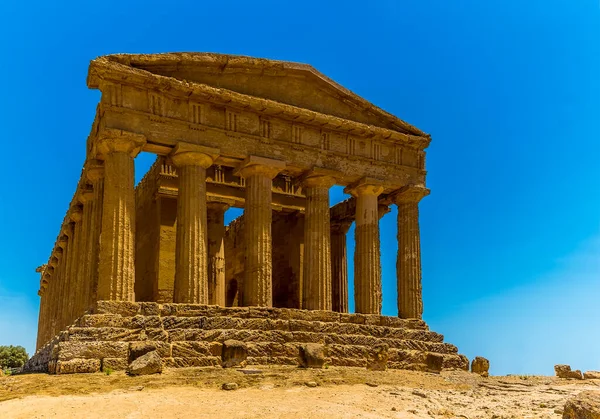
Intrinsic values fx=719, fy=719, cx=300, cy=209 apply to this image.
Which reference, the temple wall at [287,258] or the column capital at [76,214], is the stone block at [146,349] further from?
the temple wall at [287,258]

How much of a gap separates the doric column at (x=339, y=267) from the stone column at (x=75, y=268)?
397 inches

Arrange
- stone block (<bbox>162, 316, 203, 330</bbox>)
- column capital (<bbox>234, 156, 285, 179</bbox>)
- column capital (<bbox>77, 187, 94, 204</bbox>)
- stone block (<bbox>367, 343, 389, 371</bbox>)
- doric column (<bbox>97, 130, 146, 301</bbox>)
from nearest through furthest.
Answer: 1. stone block (<bbox>162, 316, 203, 330</bbox>)
2. stone block (<bbox>367, 343, 389, 371</bbox>)
3. doric column (<bbox>97, 130, 146, 301</bbox>)
4. column capital (<bbox>234, 156, 285, 179</bbox>)
5. column capital (<bbox>77, 187, 94, 204</bbox>)

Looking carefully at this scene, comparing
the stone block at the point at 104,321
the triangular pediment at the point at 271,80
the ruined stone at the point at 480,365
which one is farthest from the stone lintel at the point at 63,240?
the ruined stone at the point at 480,365

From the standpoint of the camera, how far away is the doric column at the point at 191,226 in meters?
21.4

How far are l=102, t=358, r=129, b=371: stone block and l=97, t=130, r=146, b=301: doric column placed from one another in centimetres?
300

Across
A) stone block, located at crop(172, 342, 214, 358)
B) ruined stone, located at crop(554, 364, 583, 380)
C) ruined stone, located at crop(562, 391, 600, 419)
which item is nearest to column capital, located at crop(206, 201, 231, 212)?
Result: stone block, located at crop(172, 342, 214, 358)

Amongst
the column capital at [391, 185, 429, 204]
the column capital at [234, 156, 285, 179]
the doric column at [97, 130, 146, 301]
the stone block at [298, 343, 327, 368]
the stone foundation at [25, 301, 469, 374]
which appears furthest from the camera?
the column capital at [391, 185, 429, 204]

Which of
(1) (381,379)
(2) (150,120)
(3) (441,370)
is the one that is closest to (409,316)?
(3) (441,370)

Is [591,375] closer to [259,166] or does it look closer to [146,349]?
[259,166]

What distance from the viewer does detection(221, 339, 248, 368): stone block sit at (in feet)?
59.4

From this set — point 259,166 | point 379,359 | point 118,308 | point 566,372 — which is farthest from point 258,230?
point 566,372

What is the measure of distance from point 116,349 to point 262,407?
19.8 feet

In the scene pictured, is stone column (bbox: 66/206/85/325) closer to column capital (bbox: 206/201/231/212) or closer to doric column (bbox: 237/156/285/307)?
column capital (bbox: 206/201/231/212)

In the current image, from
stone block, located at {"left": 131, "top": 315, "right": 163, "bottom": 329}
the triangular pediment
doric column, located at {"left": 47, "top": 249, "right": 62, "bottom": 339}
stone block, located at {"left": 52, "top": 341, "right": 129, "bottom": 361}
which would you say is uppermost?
the triangular pediment
